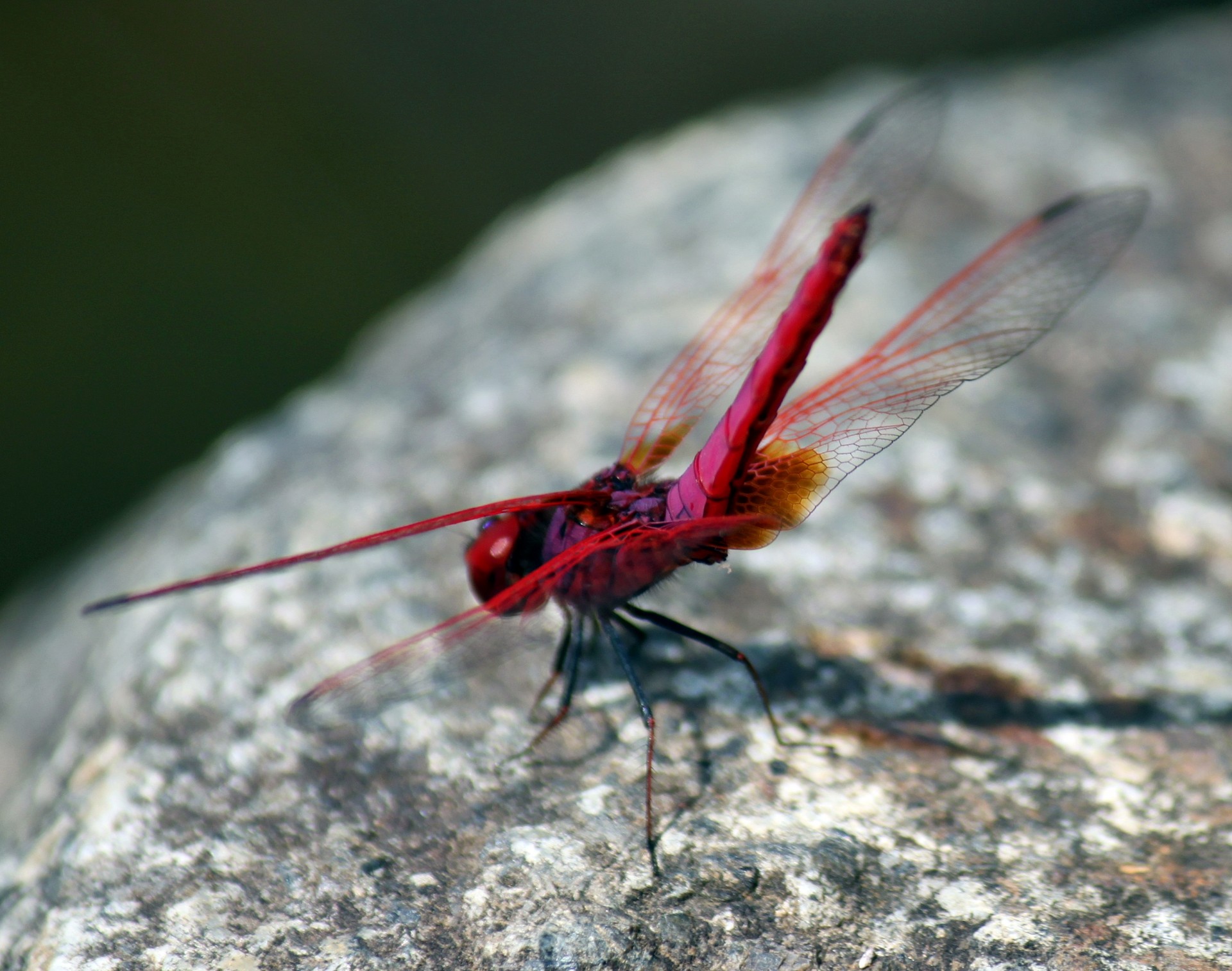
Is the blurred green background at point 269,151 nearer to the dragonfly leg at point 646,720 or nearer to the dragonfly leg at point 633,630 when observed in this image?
the dragonfly leg at point 633,630

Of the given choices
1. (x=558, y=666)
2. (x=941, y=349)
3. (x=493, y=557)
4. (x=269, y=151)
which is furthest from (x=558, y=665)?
(x=269, y=151)

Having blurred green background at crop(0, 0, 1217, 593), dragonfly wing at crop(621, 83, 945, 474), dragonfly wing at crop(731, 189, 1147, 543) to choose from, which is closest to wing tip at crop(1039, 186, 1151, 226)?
dragonfly wing at crop(731, 189, 1147, 543)

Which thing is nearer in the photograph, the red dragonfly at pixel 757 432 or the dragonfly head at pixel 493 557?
the red dragonfly at pixel 757 432

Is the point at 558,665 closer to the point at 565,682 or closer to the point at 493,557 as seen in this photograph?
the point at 565,682

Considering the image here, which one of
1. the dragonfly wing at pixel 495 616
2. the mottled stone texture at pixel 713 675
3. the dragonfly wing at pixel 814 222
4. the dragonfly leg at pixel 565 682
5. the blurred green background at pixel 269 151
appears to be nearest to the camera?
the mottled stone texture at pixel 713 675

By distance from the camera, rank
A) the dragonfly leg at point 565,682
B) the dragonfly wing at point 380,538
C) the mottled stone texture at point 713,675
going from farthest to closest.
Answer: the dragonfly leg at point 565,682
the dragonfly wing at point 380,538
the mottled stone texture at point 713,675

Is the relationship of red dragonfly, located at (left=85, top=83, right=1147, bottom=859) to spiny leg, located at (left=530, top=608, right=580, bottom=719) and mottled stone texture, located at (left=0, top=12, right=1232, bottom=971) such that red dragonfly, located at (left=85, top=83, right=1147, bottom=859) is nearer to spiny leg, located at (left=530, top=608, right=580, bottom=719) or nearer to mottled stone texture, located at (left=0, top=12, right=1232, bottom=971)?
spiny leg, located at (left=530, top=608, right=580, bottom=719)

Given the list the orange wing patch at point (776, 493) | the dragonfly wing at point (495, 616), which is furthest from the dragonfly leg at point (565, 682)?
the orange wing patch at point (776, 493)
